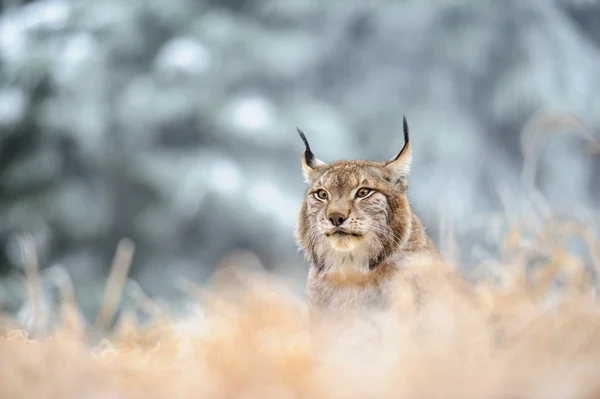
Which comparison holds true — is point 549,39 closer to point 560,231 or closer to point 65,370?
point 560,231

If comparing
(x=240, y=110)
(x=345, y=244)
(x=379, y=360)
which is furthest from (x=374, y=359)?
(x=240, y=110)

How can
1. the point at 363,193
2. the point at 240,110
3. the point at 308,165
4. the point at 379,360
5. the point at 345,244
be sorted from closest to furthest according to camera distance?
the point at 379,360 < the point at 345,244 < the point at 363,193 < the point at 308,165 < the point at 240,110

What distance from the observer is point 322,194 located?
2242mm

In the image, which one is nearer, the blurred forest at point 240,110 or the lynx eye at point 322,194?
the lynx eye at point 322,194

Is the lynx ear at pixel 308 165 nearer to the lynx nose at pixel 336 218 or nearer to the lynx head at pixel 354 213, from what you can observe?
the lynx head at pixel 354 213

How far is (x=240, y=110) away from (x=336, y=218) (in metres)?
4.10

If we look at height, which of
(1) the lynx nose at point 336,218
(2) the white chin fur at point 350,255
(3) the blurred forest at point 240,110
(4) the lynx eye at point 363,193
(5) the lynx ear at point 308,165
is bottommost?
(2) the white chin fur at point 350,255

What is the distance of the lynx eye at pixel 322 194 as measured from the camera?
2.22m

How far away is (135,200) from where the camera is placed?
611 cm

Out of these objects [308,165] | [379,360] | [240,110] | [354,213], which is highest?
[240,110]

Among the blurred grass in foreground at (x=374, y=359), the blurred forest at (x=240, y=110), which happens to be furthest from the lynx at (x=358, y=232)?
the blurred forest at (x=240, y=110)

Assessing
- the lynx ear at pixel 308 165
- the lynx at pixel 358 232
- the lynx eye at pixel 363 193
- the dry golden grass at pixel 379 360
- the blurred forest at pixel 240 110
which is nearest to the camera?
the dry golden grass at pixel 379 360

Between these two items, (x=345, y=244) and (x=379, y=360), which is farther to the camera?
(x=345, y=244)

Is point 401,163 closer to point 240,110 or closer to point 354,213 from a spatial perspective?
point 354,213
